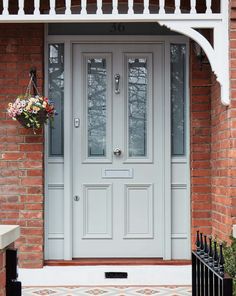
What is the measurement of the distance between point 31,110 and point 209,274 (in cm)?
352

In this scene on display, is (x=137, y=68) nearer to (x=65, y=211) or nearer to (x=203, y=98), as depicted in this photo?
(x=203, y=98)

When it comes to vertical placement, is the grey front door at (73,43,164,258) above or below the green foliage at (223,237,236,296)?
above

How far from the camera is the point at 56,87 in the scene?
24.9ft

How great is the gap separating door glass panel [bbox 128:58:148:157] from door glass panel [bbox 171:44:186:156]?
1.00 feet

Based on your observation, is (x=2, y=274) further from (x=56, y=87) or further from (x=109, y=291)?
(x=56, y=87)

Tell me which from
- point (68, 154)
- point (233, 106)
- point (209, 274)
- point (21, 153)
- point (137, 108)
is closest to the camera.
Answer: point (209, 274)

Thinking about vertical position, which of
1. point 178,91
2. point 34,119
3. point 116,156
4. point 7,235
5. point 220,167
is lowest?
point 7,235

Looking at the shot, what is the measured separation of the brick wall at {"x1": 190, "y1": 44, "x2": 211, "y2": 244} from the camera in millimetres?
7379

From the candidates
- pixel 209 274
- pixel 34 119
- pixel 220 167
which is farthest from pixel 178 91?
pixel 209 274

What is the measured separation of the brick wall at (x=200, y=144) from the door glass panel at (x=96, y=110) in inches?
37.6

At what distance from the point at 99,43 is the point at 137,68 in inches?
19.5

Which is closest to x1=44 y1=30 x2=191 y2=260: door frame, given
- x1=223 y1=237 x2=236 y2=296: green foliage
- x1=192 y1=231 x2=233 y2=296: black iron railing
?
x1=223 y1=237 x2=236 y2=296: green foliage

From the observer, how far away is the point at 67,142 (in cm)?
751

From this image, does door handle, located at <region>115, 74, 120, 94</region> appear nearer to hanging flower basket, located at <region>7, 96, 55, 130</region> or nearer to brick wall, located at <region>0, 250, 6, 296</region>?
hanging flower basket, located at <region>7, 96, 55, 130</region>
